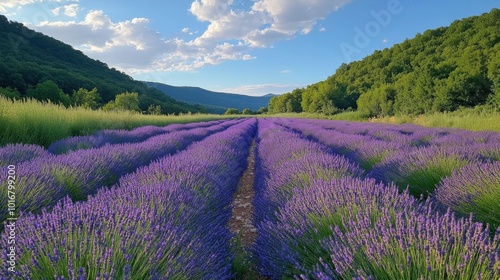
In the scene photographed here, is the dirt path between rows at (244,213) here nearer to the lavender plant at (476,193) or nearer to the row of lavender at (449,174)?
the row of lavender at (449,174)

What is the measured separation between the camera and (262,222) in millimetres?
2049

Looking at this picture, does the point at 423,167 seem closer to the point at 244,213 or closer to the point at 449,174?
the point at 449,174

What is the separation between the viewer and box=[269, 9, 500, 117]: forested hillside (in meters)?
21.3

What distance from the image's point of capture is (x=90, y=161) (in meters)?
3.09

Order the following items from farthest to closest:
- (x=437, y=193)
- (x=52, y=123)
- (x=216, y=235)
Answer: (x=52, y=123) < (x=437, y=193) < (x=216, y=235)

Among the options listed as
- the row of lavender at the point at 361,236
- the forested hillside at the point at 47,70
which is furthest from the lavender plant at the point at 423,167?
the forested hillside at the point at 47,70

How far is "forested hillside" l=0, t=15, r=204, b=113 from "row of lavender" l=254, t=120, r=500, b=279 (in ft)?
83.6

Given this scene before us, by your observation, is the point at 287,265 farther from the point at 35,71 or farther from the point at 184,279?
the point at 35,71

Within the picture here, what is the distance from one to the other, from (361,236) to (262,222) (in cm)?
84

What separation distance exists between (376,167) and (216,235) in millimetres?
2803

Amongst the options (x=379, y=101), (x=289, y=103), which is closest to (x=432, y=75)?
(x=379, y=101)

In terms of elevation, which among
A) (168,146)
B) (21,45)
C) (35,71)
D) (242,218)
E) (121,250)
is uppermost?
(21,45)

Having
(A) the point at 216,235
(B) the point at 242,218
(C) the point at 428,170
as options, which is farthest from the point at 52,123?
(C) the point at 428,170

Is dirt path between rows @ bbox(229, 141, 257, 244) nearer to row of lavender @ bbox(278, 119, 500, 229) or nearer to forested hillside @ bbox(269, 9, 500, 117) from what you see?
row of lavender @ bbox(278, 119, 500, 229)
